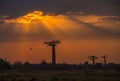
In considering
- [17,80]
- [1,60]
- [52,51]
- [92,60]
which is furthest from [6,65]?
[17,80]

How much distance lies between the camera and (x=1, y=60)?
108938 mm

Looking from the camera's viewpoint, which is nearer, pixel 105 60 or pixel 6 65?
pixel 6 65

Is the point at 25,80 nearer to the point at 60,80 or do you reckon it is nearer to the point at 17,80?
the point at 17,80

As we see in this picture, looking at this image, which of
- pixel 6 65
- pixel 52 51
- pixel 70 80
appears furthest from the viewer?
pixel 52 51

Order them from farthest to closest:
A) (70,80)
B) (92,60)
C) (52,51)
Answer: (92,60) < (52,51) < (70,80)

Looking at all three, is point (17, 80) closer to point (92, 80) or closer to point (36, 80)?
point (36, 80)

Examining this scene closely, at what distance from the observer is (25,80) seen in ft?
149

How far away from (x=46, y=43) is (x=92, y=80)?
244ft

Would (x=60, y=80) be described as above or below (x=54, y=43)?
below

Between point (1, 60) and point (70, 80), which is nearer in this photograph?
point (70, 80)

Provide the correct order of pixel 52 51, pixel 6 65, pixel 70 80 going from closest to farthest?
pixel 70 80 → pixel 6 65 → pixel 52 51

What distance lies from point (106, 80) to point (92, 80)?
5.16 feet

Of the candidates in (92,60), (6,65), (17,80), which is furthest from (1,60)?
(17,80)

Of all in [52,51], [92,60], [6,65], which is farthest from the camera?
[92,60]
